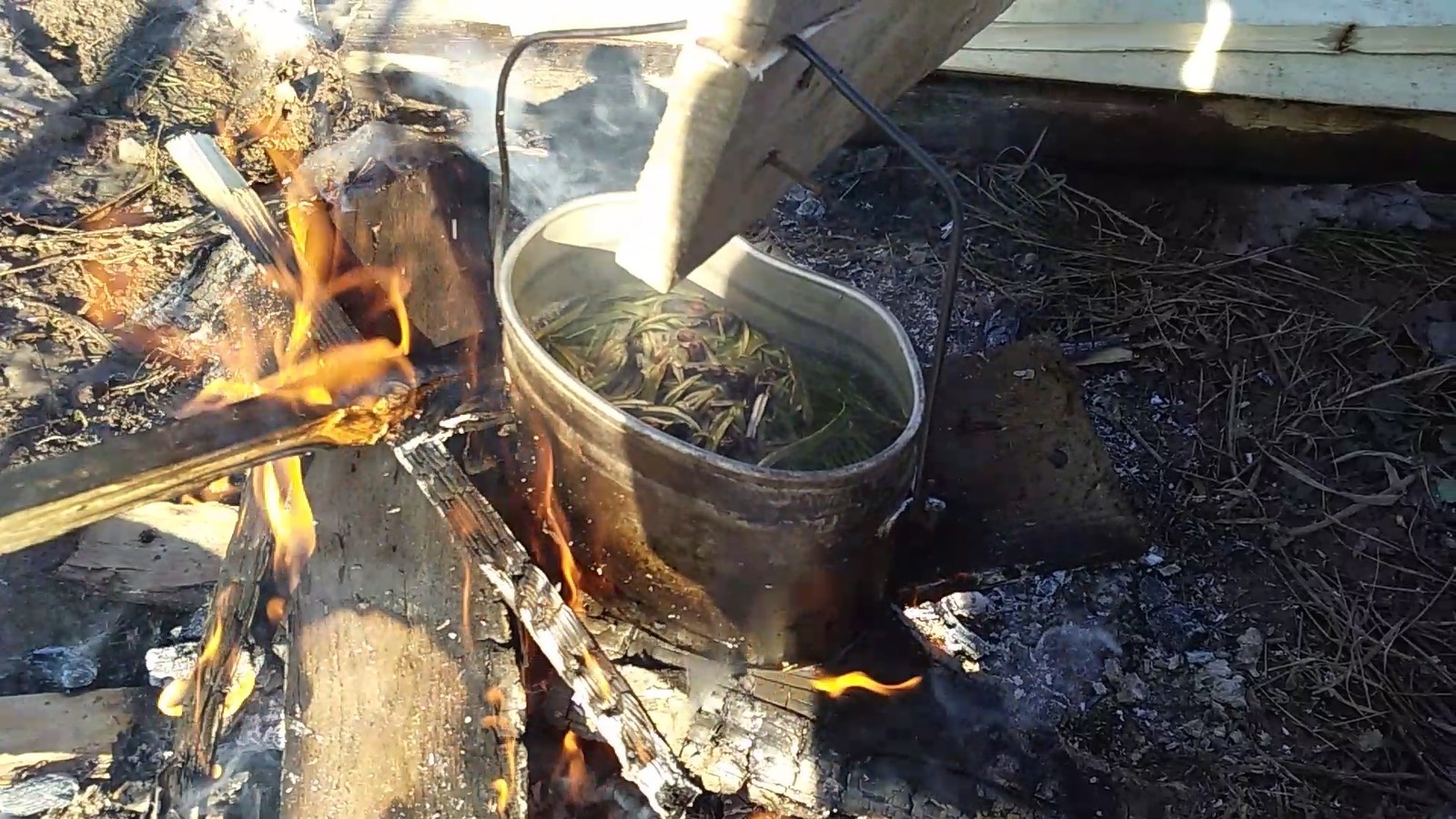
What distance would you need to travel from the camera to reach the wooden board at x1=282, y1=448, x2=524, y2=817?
2.15m

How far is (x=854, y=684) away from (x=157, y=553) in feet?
6.71

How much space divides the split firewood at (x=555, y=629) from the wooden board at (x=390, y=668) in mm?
102

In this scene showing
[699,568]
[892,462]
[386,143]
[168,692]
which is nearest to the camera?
[892,462]

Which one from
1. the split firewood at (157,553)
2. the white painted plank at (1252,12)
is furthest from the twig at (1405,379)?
the split firewood at (157,553)

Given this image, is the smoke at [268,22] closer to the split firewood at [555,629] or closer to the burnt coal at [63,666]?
the burnt coal at [63,666]

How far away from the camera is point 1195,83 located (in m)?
3.75

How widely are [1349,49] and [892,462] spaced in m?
2.82

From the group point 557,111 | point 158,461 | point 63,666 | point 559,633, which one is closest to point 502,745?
point 559,633

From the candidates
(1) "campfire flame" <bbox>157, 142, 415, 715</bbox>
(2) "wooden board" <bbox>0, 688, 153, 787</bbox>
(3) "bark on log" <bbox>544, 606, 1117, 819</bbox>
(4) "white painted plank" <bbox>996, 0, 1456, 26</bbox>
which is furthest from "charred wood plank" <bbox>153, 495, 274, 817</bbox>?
(4) "white painted plank" <bbox>996, 0, 1456, 26</bbox>

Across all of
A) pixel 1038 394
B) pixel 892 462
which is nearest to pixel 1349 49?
pixel 1038 394

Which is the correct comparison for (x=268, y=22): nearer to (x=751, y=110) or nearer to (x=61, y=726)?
(x=61, y=726)

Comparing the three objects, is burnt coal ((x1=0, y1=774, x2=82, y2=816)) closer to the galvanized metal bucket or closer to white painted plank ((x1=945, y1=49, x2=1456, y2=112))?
the galvanized metal bucket

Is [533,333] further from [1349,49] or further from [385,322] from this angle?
[1349,49]

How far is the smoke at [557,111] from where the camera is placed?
12.2ft
